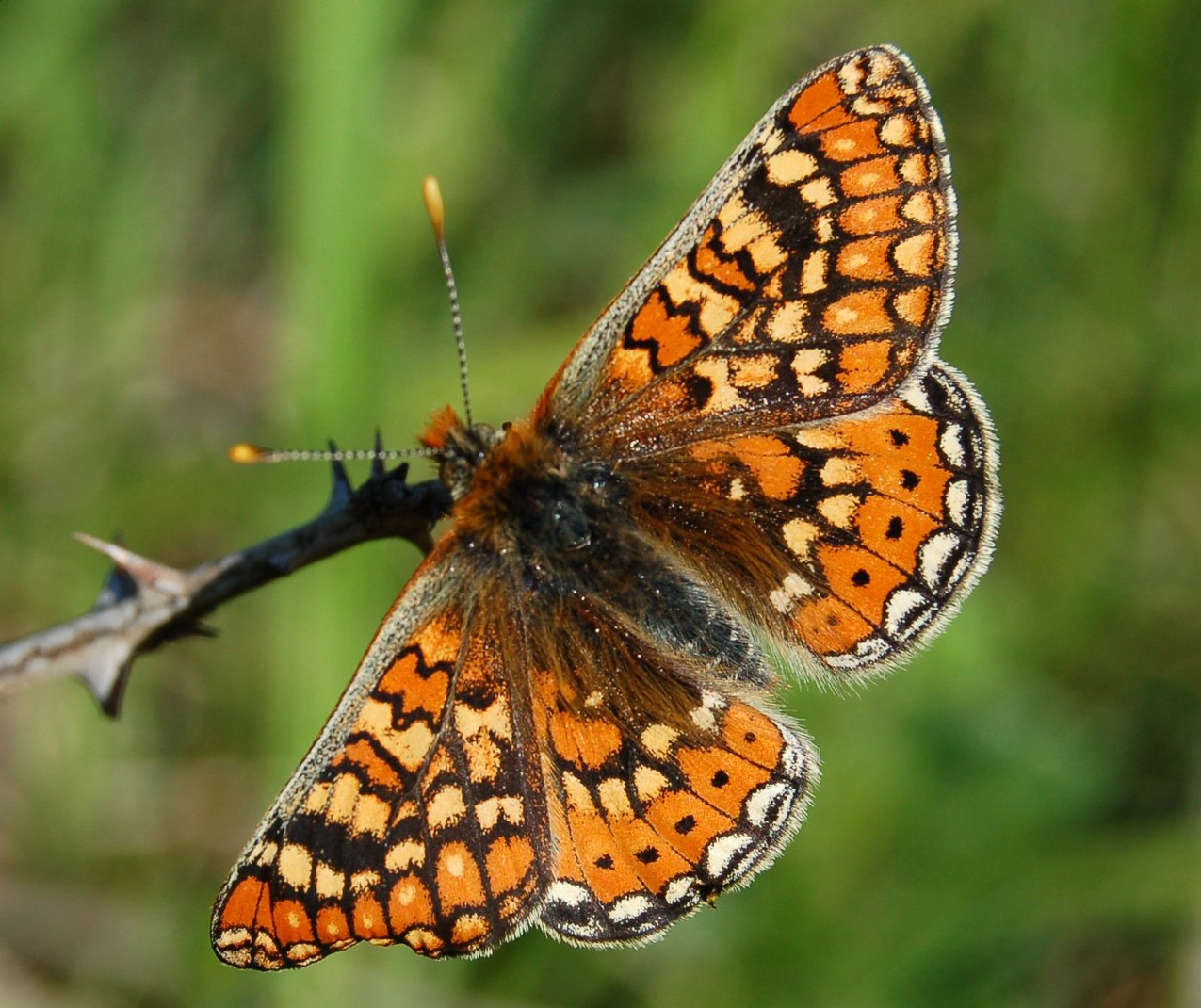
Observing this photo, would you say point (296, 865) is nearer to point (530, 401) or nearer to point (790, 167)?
point (790, 167)

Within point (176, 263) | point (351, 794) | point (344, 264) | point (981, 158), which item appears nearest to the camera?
point (351, 794)

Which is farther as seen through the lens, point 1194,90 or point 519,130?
point 519,130

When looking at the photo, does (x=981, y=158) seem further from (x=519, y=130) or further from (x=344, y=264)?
(x=344, y=264)

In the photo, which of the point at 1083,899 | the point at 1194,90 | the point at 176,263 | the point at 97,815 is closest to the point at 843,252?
the point at 1083,899

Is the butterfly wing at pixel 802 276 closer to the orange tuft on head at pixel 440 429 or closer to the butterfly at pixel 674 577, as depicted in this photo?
the butterfly at pixel 674 577

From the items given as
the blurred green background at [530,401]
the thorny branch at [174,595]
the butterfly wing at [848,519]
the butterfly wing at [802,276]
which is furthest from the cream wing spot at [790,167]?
the blurred green background at [530,401]

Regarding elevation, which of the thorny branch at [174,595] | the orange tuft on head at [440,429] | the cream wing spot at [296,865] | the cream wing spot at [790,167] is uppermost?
the cream wing spot at [790,167]

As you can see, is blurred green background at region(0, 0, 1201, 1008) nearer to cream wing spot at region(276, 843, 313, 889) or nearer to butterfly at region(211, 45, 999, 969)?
butterfly at region(211, 45, 999, 969)
